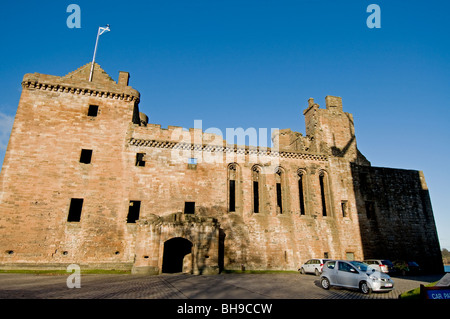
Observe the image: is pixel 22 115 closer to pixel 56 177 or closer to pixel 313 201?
pixel 56 177

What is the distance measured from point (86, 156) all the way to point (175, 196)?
336 inches

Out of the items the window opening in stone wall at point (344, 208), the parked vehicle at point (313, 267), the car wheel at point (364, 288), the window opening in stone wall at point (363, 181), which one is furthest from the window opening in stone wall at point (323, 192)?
the car wheel at point (364, 288)

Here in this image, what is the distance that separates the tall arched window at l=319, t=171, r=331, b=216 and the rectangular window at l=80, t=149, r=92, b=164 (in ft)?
72.0

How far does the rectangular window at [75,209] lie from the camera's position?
20.6 metres

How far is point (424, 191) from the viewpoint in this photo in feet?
92.8

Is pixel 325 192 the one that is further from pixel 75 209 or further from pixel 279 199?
pixel 75 209

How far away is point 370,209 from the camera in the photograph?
26125 mm

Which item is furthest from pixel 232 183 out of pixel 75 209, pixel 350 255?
pixel 75 209

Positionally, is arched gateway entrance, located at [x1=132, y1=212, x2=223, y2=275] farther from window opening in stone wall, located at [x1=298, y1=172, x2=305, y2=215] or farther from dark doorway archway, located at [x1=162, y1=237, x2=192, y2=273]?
window opening in stone wall, located at [x1=298, y1=172, x2=305, y2=215]

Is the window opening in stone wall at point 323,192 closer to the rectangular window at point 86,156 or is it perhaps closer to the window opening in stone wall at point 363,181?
the window opening in stone wall at point 363,181

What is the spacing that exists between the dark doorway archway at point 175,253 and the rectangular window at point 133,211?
11.5 feet

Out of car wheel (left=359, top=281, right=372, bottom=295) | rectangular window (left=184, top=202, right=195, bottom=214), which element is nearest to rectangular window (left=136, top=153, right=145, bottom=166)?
rectangular window (left=184, top=202, right=195, bottom=214)

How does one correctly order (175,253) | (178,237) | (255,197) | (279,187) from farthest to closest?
(279,187) < (255,197) < (175,253) < (178,237)
